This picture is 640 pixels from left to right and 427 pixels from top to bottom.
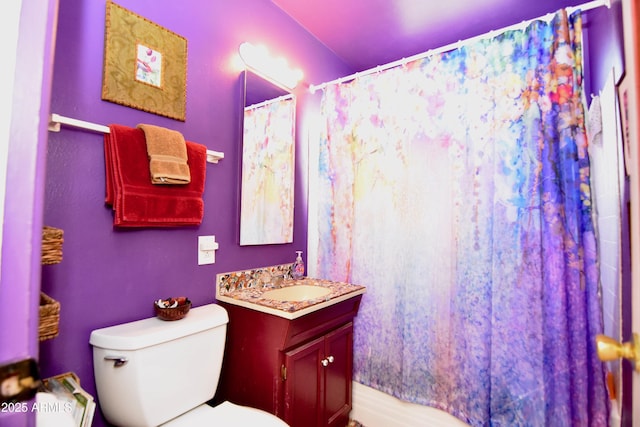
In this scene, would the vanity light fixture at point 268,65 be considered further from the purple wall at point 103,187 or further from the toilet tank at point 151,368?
the toilet tank at point 151,368

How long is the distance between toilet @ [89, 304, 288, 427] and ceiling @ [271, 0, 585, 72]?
1.96m

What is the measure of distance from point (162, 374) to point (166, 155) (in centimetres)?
87

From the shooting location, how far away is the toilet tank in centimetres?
106

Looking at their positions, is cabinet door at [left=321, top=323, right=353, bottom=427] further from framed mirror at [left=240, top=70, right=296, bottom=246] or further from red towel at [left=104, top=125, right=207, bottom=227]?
red towel at [left=104, top=125, right=207, bottom=227]

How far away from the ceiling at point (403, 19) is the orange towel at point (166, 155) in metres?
1.25

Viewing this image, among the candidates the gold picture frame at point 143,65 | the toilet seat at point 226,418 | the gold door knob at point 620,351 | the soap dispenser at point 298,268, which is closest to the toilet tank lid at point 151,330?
the toilet seat at point 226,418

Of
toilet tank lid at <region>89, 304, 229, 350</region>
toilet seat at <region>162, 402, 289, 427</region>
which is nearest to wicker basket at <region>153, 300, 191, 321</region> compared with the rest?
toilet tank lid at <region>89, 304, 229, 350</region>

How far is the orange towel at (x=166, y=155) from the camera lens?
3.98 ft

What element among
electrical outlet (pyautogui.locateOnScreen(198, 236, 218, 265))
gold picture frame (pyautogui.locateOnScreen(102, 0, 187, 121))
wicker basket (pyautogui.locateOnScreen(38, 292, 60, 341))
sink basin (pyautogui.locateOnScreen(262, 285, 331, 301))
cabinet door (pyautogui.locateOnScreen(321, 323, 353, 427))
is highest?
gold picture frame (pyautogui.locateOnScreen(102, 0, 187, 121))

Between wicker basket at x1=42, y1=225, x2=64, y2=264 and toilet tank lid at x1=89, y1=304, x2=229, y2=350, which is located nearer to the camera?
wicker basket at x1=42, y1=225, x2=64, y2=264

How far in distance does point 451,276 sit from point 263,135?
55.3 inches

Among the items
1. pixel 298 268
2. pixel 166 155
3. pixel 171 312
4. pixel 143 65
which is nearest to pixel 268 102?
pixel 143 65

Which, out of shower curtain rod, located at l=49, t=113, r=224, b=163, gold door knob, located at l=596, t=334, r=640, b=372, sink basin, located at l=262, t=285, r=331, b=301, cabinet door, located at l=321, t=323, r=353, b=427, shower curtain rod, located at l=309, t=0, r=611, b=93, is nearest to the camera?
gold door knob, located at l=596, t=334, r=640, b=372

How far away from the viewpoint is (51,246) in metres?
0.82
